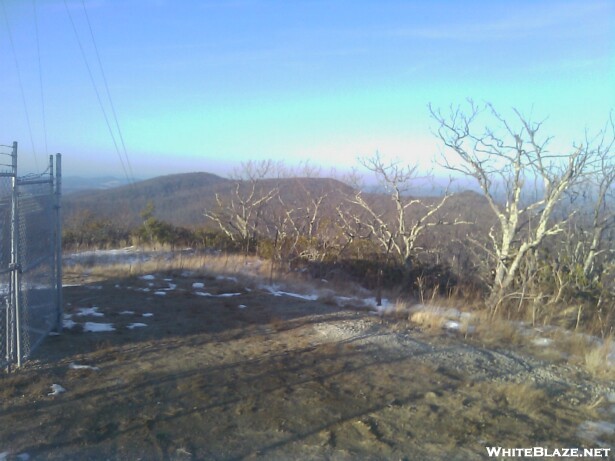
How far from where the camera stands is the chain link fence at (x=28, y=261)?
532 centimetres

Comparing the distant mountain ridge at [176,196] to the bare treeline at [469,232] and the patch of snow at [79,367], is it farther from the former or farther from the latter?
the patch of snow at [79,367]

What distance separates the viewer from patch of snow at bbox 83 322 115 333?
23.1 feet

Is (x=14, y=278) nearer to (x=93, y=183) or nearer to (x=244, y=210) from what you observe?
(x=244, y=210)

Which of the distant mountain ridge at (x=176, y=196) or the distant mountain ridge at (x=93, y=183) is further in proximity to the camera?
the distant mountain ridge at (x=93, y=183)

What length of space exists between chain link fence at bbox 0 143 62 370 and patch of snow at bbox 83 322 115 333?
12.6 inches

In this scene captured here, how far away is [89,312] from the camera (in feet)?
26.0

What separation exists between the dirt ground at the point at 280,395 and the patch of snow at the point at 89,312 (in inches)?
2.5

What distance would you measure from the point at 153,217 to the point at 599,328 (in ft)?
48.2

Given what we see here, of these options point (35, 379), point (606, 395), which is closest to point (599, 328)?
point (606, 395)

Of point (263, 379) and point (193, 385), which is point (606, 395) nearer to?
point (263, 379)

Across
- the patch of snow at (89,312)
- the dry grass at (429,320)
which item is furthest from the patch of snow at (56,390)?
the dry grass at (429,320)

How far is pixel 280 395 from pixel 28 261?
2927 mm

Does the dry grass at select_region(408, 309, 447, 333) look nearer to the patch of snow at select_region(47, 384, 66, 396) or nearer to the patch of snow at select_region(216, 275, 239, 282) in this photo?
the patch of snow at select_region(216, 275, 239, 282)

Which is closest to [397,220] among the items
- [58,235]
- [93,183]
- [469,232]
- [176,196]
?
[469,232]
